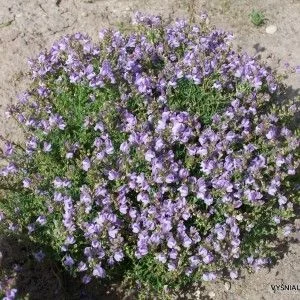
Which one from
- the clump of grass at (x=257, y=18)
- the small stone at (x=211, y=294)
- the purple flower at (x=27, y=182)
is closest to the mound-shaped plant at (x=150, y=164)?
the purple flower at (x=27, y=182)

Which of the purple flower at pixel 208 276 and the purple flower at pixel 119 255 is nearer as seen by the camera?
the purple flower at pixel 119 255

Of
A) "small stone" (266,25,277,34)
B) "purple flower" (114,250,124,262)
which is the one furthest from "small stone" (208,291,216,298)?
"small stone" (266,25,277,34)

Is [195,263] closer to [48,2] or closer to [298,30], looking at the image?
[298,30]

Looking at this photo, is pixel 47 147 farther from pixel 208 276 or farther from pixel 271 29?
pixel 271 29

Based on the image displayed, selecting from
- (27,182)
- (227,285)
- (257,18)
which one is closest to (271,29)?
(257,18)

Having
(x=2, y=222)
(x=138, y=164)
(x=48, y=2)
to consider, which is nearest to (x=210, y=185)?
(x=138, y=164)

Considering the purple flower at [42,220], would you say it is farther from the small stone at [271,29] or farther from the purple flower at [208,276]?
the small stone at [271,29]
